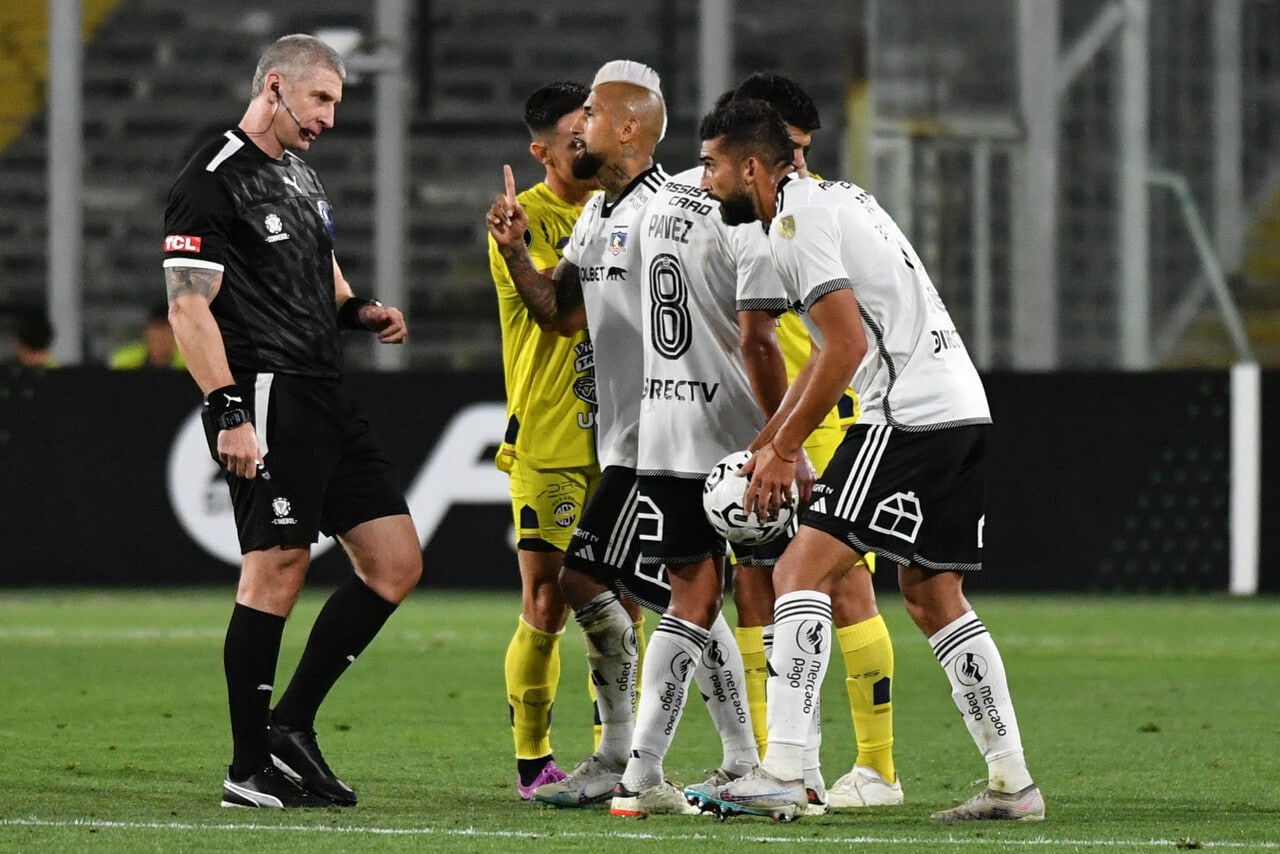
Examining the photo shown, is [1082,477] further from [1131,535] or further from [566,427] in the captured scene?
[566,427]

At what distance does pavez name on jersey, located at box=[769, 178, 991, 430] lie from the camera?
5164 millimetres

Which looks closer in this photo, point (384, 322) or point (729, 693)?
point (729, 693)

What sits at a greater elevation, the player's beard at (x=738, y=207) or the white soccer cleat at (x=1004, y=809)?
the player's beard at (x=738, y=207)

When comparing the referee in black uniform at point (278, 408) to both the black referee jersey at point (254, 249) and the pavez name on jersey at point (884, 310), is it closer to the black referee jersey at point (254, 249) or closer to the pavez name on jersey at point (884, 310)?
the black referee jersey at point (254, 249)

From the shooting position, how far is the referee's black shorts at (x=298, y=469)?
5.54 m

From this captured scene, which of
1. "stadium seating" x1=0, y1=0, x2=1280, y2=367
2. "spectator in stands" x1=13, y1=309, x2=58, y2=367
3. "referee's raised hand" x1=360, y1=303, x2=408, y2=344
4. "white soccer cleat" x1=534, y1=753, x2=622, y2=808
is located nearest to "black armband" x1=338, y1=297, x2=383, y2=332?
"referee's raised hand" x1=360, y1=303, x2=408, y2=344

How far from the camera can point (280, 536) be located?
5531 mm

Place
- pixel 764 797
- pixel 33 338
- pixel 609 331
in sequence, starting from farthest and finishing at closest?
pixel 33 338, pixel 609 331, pixel 764 797

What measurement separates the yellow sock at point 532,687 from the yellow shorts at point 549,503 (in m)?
0.24

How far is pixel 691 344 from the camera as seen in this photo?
549 centimetres

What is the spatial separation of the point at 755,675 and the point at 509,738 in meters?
1.29

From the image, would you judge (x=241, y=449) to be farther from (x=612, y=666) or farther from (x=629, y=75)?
(x=629, y=75)

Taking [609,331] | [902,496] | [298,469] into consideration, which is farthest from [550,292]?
[902,496]

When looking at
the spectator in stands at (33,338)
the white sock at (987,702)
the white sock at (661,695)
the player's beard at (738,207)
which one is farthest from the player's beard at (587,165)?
the spectator in stands at (33,338)
